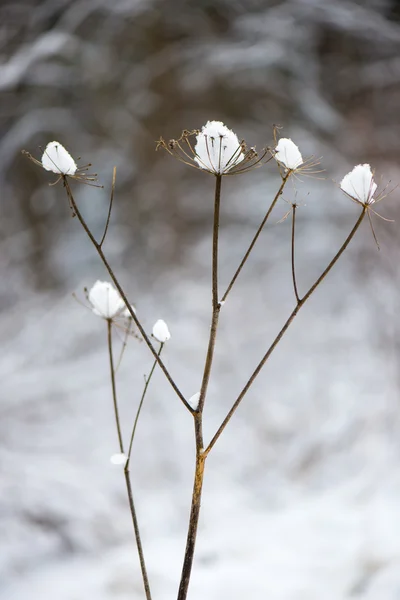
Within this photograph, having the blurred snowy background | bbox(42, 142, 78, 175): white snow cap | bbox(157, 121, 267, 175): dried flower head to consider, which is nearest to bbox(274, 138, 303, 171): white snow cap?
bbox(157, 121, 267, 175): dried flower head

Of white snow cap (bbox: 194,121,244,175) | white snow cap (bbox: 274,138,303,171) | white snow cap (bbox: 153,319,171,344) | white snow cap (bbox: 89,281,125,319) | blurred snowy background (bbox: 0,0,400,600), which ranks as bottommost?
white snow cap (bbox: 153,319,171,344)

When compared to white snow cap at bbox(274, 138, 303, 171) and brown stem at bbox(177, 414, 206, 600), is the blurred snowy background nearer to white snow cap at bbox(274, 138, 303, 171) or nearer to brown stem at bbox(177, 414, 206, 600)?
brown stem at bbox(177, 414, 206, 600)

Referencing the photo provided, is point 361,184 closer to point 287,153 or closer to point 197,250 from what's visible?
point 287,153

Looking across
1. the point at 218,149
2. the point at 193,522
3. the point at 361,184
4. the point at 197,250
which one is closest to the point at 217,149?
the point at 218,149

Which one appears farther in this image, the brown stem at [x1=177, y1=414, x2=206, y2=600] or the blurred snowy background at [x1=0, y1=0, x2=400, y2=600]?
the blurred snowy background at [x1=0, y1=0, x2=400, y2=600]

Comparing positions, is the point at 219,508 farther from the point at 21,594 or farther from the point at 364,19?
the point at 364,19

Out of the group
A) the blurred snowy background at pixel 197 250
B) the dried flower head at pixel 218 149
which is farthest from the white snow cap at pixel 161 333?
the blurred snowy background at pixel 197 250
